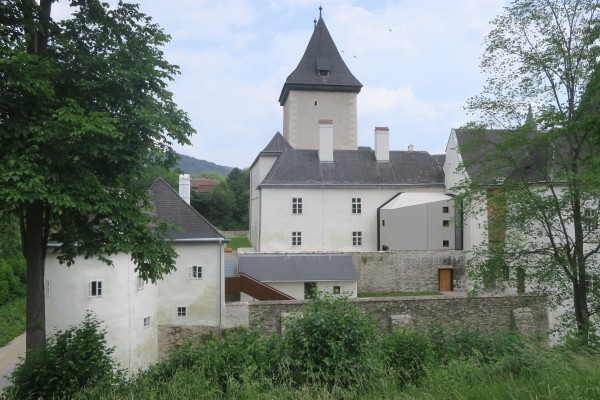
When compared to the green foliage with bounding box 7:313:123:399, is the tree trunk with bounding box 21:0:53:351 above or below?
above

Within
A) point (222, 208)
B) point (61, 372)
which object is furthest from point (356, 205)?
point (222, 208)

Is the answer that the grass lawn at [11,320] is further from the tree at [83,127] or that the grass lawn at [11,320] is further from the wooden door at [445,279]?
the wooden door at [445,279]

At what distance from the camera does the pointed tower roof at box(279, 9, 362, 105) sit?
114ft

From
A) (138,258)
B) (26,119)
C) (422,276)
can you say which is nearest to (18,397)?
(138,258)

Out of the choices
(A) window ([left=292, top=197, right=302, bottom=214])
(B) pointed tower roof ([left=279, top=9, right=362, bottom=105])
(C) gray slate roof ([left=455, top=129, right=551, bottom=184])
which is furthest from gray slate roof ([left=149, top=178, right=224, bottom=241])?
(B) pointed tower roof ([left=279, top=9, right=362, bottom=105])

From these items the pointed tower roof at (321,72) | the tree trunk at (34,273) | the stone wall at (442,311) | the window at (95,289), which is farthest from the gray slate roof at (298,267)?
the pointed tower roof at (321,72)

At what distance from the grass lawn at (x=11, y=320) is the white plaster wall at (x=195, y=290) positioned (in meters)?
7.87

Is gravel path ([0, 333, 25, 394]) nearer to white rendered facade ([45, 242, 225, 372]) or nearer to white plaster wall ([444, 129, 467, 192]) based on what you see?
white rendered facade ([45, 242, 225, 372])

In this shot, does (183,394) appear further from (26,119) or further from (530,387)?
(26,119)

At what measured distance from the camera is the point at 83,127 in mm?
6898

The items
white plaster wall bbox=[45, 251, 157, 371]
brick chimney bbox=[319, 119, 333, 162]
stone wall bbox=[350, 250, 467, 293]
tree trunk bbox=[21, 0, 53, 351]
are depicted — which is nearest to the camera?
tree trunk bbox=[21, 0, 53, 351]

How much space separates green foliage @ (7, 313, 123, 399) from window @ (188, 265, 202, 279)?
910 centimetres

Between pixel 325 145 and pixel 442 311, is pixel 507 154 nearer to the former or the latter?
pixel 442 311

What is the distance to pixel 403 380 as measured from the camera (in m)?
8.24
